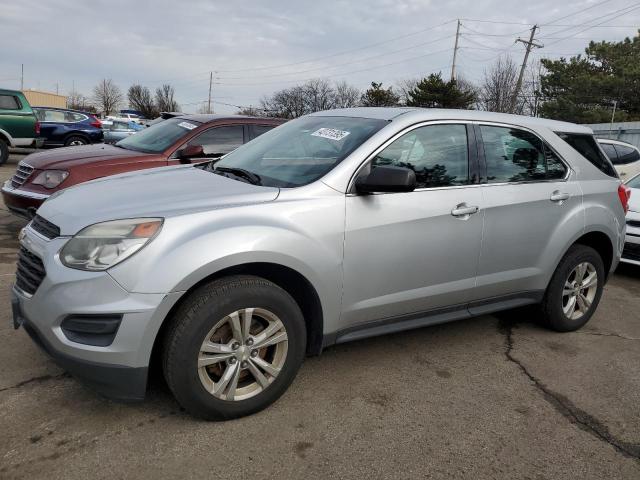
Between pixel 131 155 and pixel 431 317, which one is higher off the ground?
pixel 131 155

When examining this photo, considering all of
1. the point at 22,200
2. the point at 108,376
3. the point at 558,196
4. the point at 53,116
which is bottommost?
the point at 108,376

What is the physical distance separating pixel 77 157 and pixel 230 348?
14.2 feet

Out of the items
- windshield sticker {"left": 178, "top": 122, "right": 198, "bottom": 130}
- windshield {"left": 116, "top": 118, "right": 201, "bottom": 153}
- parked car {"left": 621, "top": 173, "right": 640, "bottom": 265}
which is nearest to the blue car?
windshield {"left": 116, "top": 118, "right": 201, "bottom": 153}

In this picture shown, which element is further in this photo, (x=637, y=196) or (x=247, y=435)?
(x=637, y=196)

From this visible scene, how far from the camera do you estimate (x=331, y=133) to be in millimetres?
3455

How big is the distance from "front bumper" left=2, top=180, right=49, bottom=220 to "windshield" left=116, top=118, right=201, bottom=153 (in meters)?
1.25

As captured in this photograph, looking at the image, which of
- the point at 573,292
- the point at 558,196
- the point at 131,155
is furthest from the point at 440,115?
the point at 131,155

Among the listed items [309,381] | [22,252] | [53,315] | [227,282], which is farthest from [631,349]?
[22,252]

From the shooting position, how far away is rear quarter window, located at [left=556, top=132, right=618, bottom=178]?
165 inches

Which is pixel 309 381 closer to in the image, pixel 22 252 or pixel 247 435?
pixel 247 435

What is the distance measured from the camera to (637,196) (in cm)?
670

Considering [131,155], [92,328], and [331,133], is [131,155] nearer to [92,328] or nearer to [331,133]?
[331,133]

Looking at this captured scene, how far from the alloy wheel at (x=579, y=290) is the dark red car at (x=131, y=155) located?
143 inches

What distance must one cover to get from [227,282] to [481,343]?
2.30 m
